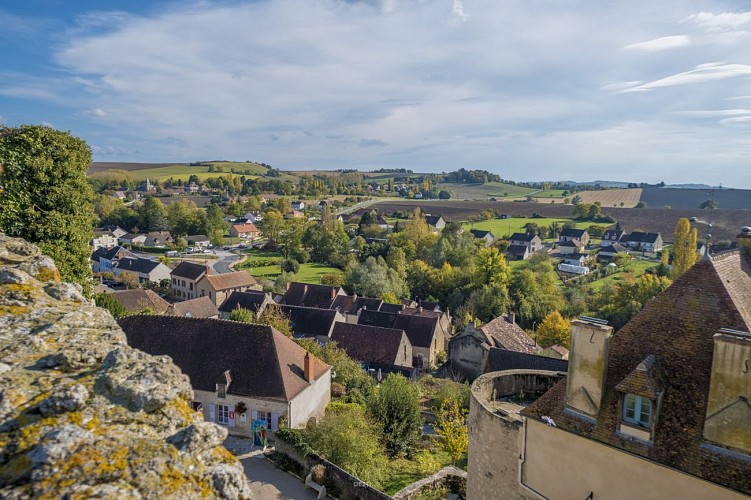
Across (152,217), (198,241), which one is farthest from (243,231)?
(152,217)

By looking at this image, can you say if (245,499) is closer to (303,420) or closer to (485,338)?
(303,420)

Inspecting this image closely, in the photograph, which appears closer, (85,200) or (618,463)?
(618,463)

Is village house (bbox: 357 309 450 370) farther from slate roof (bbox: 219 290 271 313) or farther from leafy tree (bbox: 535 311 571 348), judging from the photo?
slate roof (bbox: 219 290 271 313)

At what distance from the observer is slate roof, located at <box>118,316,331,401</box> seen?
805 inches

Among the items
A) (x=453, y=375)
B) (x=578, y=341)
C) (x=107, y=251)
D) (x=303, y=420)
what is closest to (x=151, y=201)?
(x=107, y=251)

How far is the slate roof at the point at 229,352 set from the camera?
20453mm

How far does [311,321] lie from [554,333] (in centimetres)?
2216

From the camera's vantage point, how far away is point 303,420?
20.8m

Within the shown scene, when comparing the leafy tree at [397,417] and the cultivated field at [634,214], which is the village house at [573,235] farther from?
the leafy tree at [397,417]

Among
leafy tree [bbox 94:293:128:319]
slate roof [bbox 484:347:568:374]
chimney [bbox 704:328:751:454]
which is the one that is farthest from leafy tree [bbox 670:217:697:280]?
leafy tree [bbox 94:293:128:319]

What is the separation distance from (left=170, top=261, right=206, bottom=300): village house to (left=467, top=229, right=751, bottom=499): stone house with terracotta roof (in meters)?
51.5

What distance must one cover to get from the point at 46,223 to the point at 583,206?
119120mm

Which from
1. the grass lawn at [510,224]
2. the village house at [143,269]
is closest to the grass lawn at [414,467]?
the village house at [143,269]

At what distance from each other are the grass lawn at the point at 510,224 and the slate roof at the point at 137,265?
67.0 meters
